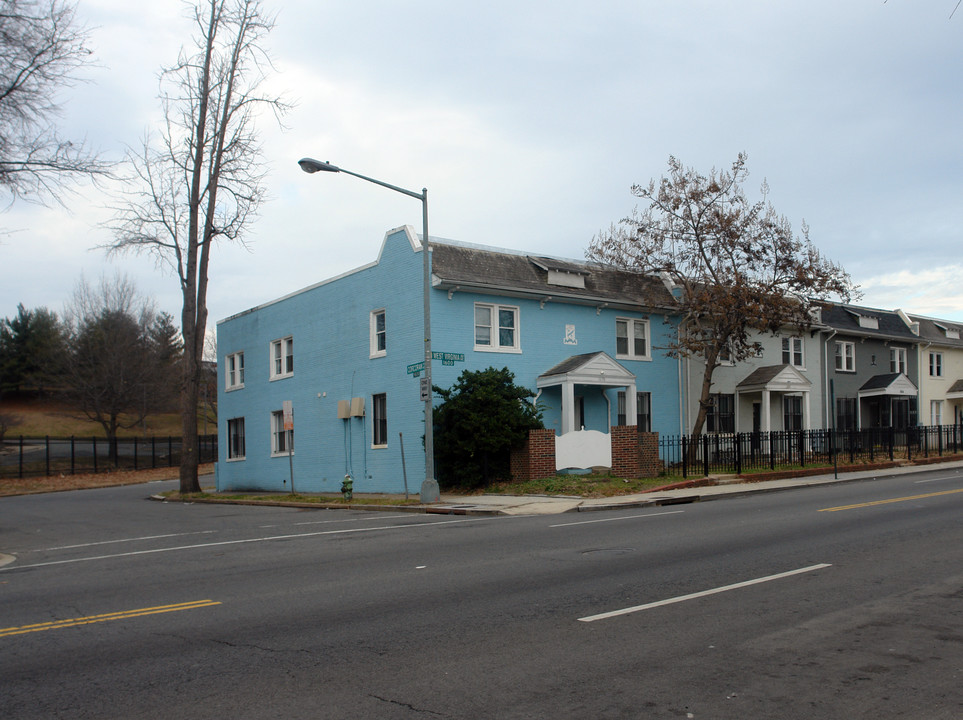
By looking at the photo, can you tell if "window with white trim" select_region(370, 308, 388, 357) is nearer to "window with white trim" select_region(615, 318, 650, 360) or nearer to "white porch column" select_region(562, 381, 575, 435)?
"white porch column" select_region(562, 381, 575, 435)

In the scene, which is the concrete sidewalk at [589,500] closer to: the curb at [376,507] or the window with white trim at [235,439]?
the curb at [376,507]

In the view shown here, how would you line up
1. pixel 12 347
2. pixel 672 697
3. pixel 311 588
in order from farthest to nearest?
1. pixel 12 347
2. pixel 311 588
3. pixel 672 697

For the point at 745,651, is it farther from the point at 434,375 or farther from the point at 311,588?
the point at 434,375

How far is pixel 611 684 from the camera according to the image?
17.8 ft

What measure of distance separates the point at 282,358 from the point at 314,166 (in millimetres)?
15529

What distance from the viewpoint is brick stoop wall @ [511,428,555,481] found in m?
23.7

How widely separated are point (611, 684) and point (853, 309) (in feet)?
128

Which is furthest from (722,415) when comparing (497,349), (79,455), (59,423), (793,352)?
(59,423)

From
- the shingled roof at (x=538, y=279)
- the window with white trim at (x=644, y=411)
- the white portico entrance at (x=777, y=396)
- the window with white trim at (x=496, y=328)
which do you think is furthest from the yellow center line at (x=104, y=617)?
the white portico entrance at (x=777, y=396)

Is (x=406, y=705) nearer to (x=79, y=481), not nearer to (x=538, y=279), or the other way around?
(x=538, y=279)

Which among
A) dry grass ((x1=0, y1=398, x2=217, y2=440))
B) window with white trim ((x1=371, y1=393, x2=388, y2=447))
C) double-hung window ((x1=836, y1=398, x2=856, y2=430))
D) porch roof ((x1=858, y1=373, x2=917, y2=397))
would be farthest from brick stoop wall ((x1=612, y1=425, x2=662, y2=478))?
dry grass ((x1=0, y1=398, x2=217, y2=440))

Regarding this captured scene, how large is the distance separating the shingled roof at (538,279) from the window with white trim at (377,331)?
327 centimetres

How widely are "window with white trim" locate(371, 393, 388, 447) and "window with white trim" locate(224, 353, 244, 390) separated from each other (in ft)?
38.8

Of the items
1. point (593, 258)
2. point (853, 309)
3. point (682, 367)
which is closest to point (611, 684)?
point (593, 258)
